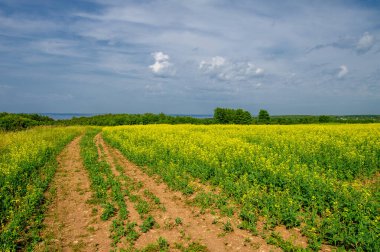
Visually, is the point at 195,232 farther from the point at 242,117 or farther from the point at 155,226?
the point at 242,117

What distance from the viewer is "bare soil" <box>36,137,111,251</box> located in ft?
21.0

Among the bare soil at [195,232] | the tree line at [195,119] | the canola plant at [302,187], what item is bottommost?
the bare soil at [195,232]

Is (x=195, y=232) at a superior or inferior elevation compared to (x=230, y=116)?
inferior

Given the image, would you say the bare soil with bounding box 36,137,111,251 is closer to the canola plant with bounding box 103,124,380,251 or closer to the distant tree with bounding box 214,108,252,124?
the canola plant with bounding box 103,124,380,251

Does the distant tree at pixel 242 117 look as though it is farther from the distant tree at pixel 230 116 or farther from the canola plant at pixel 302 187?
the canola plant at pixel 302 187

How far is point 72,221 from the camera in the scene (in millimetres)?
7801

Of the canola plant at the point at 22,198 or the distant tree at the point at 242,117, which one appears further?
the distant tree at the point at 242,117

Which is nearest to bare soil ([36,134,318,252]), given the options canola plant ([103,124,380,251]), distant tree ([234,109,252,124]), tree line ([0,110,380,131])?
canola plant ([103,124,380,251])

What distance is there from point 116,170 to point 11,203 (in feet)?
17.3

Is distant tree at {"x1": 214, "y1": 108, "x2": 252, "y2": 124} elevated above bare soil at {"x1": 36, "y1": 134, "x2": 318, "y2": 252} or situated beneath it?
elevated above


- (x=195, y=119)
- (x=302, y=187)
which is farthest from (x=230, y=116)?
(x=302, y=187)

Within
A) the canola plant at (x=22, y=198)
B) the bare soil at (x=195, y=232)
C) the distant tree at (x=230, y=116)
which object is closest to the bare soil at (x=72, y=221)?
the canola plant at (x=22, y=198)

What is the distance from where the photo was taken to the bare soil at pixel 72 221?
6.41 metres

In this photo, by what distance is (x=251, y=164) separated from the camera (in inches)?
444
